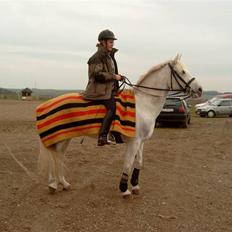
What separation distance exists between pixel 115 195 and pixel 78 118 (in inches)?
59.0

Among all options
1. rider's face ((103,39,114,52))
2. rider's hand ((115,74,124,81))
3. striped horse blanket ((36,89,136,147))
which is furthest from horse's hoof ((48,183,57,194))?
rider's face ((103,39,114,52))

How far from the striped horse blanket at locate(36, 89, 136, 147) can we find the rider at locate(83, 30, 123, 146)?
0.11 meters

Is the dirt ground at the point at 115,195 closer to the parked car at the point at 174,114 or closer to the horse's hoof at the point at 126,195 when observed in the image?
the horse's hoof at the point at 126,195

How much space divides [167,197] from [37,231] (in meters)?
2.59

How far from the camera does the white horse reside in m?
7.04

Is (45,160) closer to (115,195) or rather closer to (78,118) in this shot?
(78,118)

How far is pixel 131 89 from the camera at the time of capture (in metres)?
7.27

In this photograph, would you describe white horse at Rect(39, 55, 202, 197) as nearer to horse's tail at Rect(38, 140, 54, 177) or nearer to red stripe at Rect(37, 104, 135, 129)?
horse's tail at Rect(38, 140, 54, 177)

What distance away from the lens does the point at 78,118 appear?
6926 millimetres

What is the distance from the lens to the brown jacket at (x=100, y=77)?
6.74 m

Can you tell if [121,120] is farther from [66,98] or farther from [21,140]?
[21,140]

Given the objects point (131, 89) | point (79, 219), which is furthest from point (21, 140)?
point (79, 219)

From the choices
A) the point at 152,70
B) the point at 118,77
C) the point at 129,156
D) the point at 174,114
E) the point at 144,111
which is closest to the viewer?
Result: the point at 118,77

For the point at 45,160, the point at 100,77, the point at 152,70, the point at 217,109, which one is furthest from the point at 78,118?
the point at 217,109
